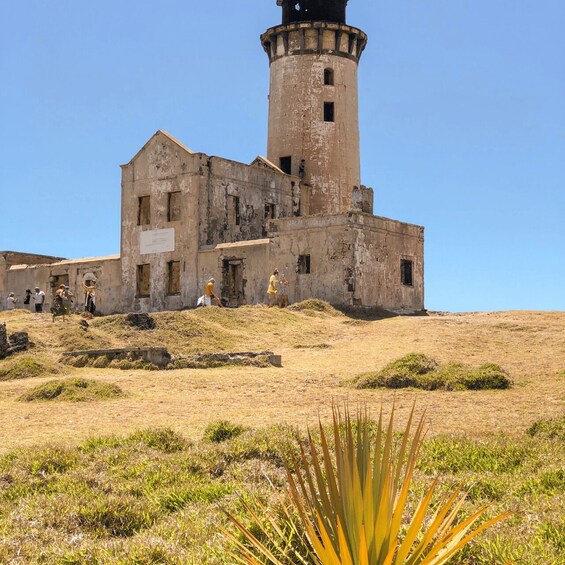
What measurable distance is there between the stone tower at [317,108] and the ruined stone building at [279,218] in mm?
46

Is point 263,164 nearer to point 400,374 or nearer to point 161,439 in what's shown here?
point 400,374

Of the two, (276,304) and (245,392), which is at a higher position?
(276,304)

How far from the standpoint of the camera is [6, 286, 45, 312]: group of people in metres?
38.9

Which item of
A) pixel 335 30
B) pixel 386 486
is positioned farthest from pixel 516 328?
pixel 386 486

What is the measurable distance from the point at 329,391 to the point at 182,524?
28.9 feet

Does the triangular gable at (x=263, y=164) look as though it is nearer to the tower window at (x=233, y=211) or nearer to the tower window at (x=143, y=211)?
the tower window at (x=233, y=211)

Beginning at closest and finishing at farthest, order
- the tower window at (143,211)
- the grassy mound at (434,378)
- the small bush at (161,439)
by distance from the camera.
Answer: the small bush at (161,439), the grassy mound at (434,378), the tower window at (143,211)

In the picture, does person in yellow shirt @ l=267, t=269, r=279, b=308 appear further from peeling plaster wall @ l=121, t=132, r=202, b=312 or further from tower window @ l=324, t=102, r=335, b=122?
tower window @ l=324, t=102, r=335, b=122

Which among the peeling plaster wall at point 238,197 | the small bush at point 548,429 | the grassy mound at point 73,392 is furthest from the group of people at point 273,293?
the small bush at point 548,429

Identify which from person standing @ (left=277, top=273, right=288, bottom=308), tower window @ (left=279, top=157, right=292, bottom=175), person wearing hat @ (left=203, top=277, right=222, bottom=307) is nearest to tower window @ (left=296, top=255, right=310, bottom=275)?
person standing @ (left=277, top=273, right=288, bottom=308)

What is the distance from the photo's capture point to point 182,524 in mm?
7723

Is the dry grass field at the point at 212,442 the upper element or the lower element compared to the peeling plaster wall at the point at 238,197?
lower

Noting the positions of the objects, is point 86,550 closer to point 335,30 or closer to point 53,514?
point 53,514

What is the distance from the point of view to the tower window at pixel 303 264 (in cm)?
3344
